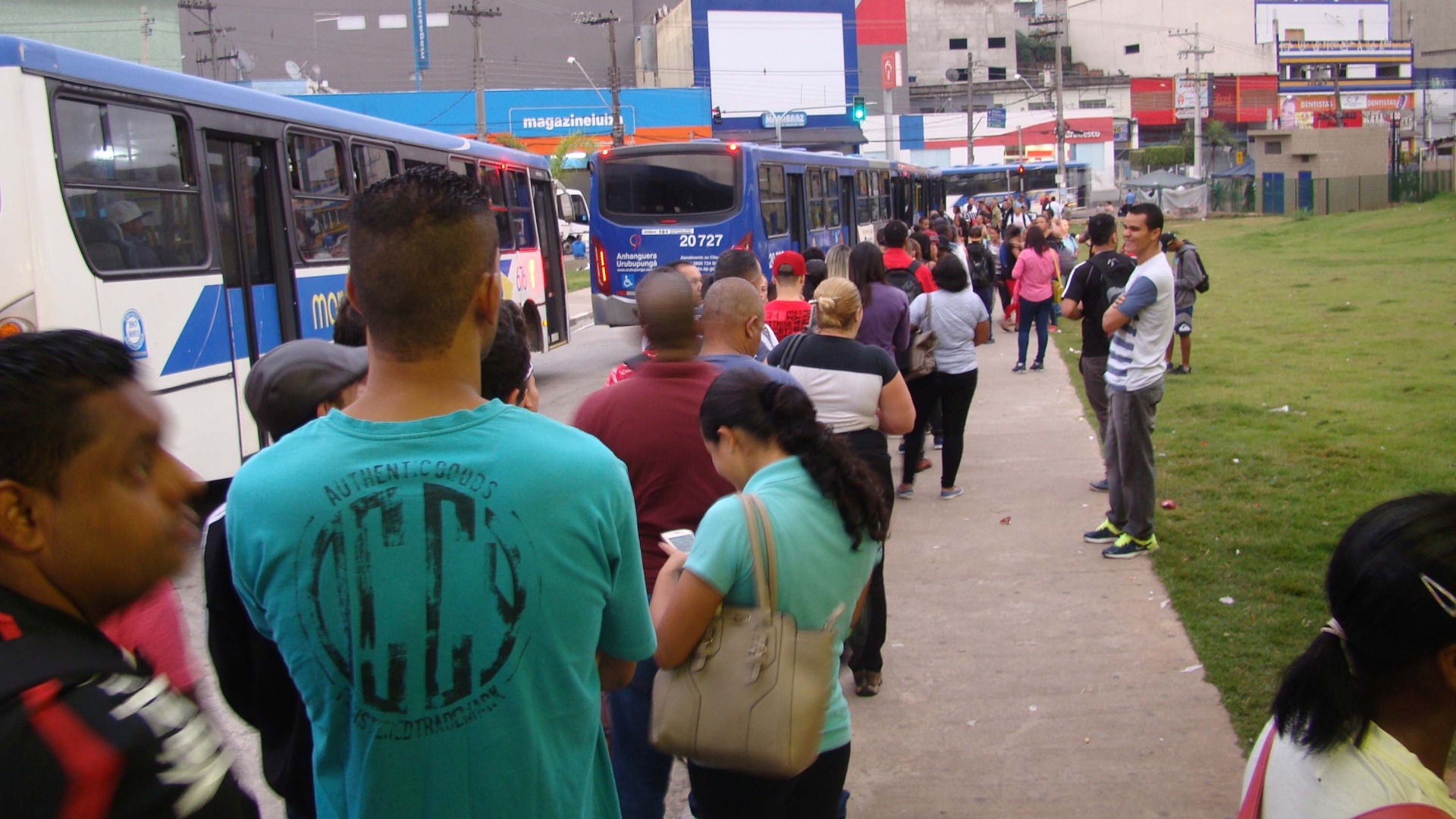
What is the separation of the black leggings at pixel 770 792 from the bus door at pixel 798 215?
17.9 meters

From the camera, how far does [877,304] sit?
7.48 meters

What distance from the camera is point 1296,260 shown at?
30.6 metres

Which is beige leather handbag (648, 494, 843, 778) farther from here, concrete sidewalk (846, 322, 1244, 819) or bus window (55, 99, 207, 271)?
bus window (55, 99, 207, 271)

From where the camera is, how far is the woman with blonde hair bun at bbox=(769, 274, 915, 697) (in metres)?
5.32

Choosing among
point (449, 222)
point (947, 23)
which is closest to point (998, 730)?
point (449, 222)

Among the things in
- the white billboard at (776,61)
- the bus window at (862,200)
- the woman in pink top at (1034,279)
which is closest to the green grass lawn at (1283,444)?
the woman in pink top at (1034,279)

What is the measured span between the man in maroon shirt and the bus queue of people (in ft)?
1.07

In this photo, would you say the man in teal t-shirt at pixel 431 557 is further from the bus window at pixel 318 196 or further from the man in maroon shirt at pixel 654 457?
the bus window at pixel 318 196

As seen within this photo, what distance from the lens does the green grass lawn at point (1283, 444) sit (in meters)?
5.96

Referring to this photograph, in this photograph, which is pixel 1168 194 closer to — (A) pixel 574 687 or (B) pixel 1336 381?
(B) pixel 1336 381

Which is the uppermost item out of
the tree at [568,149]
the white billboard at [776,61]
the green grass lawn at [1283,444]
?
the white billboard at [776,61]

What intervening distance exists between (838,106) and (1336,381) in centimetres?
5663

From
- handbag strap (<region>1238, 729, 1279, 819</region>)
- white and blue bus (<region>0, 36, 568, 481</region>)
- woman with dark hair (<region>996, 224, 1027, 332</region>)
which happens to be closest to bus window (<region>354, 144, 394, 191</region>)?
white and blue bus (<region>0, 36, 568, 481</region>)

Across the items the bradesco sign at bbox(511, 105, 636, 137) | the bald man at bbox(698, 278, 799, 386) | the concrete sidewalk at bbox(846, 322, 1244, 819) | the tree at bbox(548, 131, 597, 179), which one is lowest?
the concrete sidewalk at bbox(846, 322, 1244, 819)
